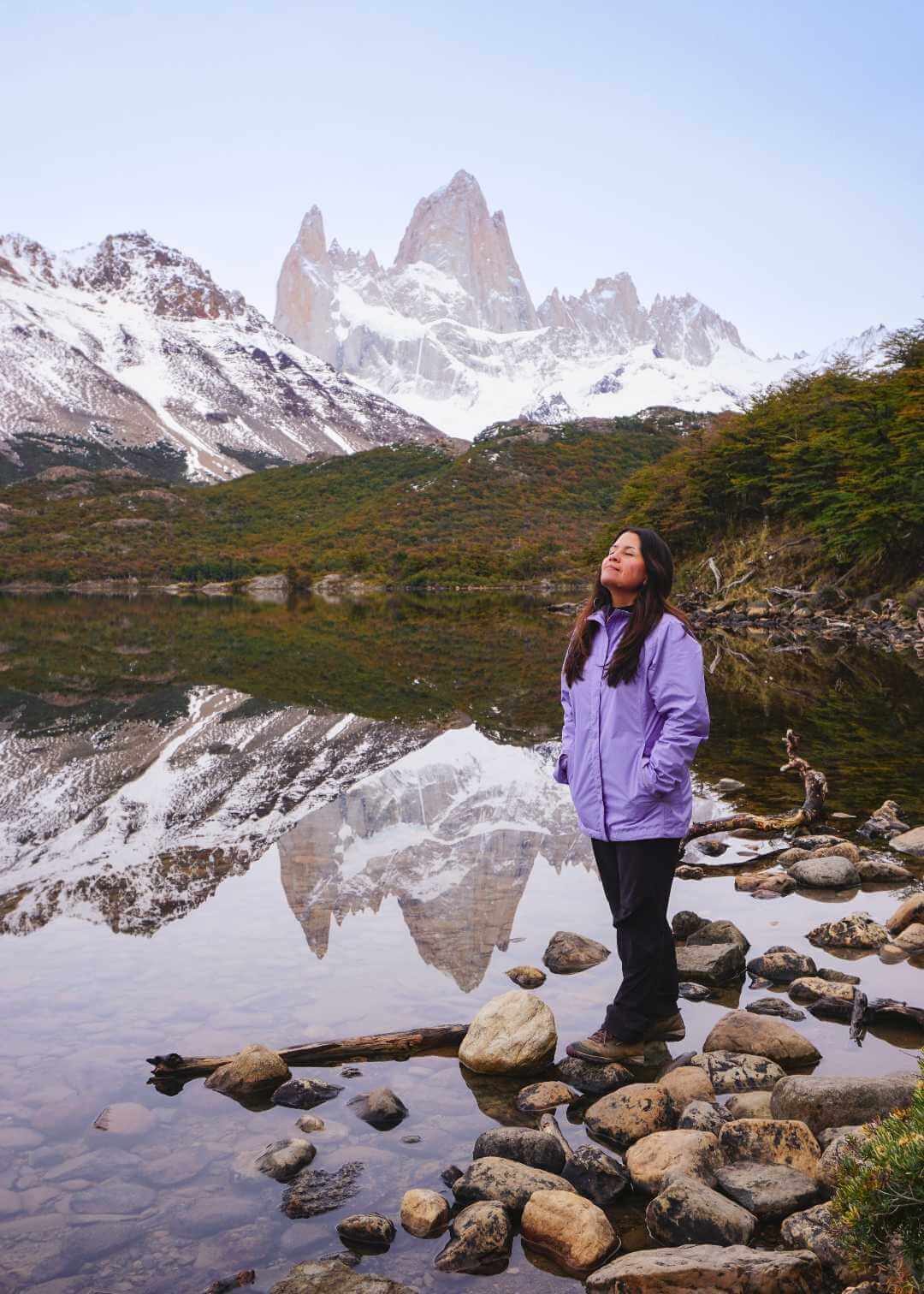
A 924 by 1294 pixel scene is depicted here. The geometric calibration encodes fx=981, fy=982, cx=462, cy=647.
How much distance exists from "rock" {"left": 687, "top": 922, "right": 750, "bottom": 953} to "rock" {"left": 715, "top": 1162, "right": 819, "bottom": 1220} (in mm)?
2927

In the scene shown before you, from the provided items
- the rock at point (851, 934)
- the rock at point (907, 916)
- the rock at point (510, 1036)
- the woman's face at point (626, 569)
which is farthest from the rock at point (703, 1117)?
the rock at point (907, 916)

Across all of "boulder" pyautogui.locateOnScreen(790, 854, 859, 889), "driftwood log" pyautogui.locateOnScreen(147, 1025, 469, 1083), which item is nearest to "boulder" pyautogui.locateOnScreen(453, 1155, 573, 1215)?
"driftwood log" pyautogui.locateOnScreen(147, 1025, 469, 1083)

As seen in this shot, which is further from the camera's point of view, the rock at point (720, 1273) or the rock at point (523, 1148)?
the rock at point (523, 1148)

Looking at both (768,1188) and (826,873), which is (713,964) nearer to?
(826,873)

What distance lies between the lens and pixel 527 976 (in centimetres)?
686

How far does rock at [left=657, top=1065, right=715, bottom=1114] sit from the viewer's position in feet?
16.7

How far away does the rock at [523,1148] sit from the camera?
14.9ft

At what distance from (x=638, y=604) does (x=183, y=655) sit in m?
27.8

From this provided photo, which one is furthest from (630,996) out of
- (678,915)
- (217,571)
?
(217,571)

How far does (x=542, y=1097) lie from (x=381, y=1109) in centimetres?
88

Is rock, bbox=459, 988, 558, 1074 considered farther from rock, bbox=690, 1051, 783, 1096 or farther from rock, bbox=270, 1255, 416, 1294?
rock, bbox=270, 1255, 416, 1294

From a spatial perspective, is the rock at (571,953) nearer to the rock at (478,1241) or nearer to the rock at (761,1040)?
the rock at (761,1040)

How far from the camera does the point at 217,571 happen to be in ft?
360

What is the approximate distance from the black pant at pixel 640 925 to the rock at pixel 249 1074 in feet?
6.32
